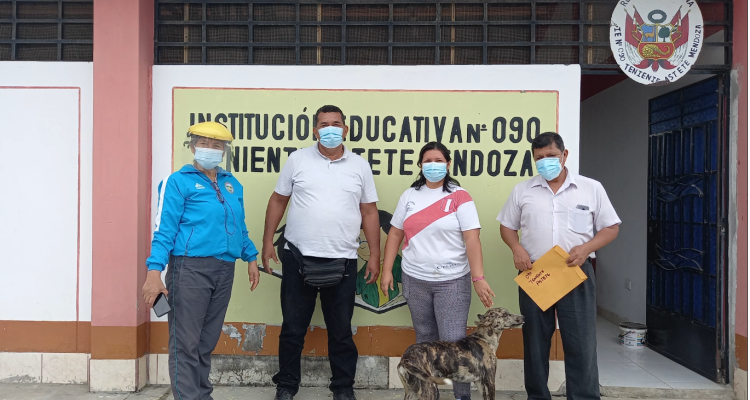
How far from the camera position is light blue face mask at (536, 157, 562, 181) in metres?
3.27

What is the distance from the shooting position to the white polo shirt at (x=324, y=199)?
3.48 m

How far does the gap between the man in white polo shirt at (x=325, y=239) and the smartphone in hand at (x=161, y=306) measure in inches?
34.8

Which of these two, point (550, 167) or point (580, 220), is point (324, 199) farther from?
point (580, 220)

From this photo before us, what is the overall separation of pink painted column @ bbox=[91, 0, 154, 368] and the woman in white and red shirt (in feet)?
6.52

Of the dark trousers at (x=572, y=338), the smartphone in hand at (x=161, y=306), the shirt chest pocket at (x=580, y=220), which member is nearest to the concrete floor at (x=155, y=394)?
the dark trousers at (x=572, y=338)

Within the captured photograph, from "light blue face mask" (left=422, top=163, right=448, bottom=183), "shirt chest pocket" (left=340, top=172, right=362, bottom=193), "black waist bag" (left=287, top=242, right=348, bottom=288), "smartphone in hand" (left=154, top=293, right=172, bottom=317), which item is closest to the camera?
"smartphone in hand" (left=154, top=293, right=172, bottom=317)

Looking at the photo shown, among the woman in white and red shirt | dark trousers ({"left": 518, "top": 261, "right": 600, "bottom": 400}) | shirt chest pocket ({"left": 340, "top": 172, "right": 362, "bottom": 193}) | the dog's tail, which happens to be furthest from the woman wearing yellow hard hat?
dark trousers ({"left": 518, "top": 261, "right": 600, "bottom": 400})

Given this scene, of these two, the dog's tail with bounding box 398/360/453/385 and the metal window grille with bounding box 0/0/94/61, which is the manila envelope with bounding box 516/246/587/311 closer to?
the dog's tail with bounding box 398/360/453/385

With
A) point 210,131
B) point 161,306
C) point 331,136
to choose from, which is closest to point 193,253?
point 161,306

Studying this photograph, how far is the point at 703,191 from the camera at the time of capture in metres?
4.39

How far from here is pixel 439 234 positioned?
328 cm

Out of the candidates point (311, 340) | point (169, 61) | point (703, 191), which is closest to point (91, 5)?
point (169, 61)

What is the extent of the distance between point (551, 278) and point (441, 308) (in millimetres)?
715

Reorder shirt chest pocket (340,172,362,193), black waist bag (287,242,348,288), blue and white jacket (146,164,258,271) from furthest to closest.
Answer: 1. shirt chest pocket (340,172,362,193)
2. black waist bag (287,242,348,288)
3. blue and white jacket (146,164,258,271)
